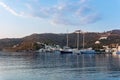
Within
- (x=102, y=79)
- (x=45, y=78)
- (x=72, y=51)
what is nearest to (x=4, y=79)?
(x=45, y=78)

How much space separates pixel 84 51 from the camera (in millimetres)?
181250

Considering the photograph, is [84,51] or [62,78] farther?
[84,51]

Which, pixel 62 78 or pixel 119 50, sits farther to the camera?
pixel 119 50

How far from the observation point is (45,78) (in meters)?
40.6

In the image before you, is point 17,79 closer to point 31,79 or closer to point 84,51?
point 31,79

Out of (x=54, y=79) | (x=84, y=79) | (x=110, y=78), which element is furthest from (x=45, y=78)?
(x=110, y=78)

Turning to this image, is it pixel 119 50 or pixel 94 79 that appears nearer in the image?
pixel 94 79

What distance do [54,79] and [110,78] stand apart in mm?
7733

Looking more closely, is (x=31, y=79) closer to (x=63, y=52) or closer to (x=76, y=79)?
(x=76, y=79)

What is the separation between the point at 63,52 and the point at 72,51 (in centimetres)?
708

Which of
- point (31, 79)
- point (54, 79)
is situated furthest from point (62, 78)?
point (31, 79)

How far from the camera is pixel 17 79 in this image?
3909 centimetres

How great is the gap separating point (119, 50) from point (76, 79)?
464 feet

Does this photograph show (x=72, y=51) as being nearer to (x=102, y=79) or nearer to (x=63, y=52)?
(x=63, y=52)
